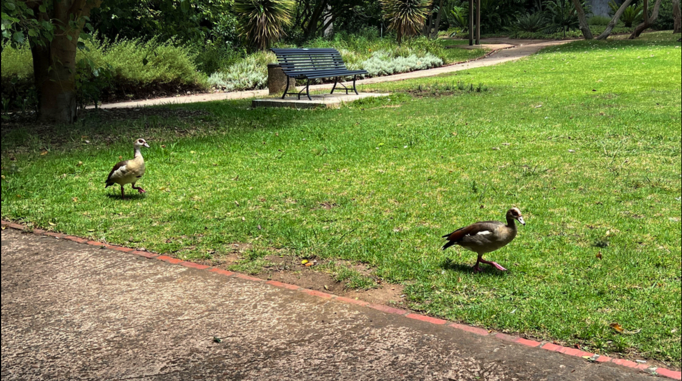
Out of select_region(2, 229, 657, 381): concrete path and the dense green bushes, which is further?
the dense green bushes

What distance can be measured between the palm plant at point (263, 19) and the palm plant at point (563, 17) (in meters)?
17.1

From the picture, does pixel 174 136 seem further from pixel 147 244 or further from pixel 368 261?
pixel 368 261

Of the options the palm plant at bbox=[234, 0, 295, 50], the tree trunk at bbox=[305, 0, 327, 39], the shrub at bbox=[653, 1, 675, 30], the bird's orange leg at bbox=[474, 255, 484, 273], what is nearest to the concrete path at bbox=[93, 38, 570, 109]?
the palm plant at bbox=[234, 0, 295, 50]

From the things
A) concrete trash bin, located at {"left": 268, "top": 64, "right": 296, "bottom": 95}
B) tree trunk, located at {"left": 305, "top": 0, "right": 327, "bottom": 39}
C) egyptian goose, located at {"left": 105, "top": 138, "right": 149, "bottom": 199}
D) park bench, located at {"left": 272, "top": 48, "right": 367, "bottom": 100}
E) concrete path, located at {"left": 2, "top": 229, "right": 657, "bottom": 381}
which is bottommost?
concrete path, located at {"left": 2, "top": 229, "right": 657, "bottom": 381}

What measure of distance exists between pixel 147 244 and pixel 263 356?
235cm

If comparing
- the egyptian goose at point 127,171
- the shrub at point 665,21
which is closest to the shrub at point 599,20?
the shrub at point 665,21

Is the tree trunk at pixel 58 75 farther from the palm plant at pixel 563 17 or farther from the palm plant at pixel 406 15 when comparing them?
the palm plant at pixel 563 17

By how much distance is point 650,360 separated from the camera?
3.57 meters

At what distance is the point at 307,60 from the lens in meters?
15.4

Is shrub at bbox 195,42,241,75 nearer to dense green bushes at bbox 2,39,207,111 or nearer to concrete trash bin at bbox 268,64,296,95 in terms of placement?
dense green bushes at bbox 2,39,207,111

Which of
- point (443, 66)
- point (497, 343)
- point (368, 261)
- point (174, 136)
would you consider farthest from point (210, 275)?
point (443, 66)

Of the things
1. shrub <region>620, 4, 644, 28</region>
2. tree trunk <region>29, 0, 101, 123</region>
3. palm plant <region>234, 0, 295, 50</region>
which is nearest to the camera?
tree trunk <region>29, 0, 101, 123</region>

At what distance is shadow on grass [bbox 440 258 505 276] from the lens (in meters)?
4.79

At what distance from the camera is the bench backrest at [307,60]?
1456 centimetres
